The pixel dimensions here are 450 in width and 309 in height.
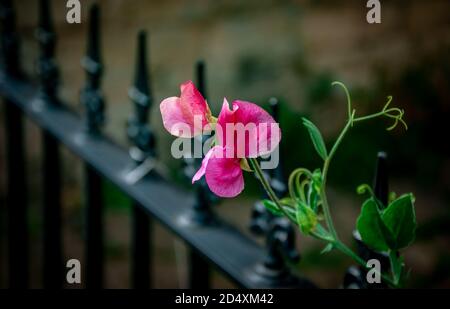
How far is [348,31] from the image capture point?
6.70 feet

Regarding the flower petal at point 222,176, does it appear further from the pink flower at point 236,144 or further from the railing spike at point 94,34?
the railing spike at point 94,34

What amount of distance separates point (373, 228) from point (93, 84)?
0.81 meters

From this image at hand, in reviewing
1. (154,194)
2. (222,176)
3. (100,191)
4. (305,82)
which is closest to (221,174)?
(222,176)

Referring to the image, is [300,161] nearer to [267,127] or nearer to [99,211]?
[99,211]

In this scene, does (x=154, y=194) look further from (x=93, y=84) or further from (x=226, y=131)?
(x=226, y=131)

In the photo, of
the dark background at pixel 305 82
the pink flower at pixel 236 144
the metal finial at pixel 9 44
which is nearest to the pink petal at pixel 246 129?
the pink flower at pixel 236 144

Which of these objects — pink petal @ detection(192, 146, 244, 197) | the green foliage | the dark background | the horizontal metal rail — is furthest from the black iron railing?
the dark background

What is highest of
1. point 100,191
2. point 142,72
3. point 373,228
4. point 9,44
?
point 9,44

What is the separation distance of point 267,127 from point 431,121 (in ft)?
5.31

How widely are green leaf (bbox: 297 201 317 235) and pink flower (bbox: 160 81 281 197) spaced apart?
8 centimetres

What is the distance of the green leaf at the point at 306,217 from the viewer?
0.54 m

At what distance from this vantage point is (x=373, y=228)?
54 cm

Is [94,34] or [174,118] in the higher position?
[94,34]

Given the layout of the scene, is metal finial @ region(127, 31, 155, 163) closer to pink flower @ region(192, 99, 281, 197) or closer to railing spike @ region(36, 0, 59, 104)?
railing spike @ region(36, 0, 59, 104)
